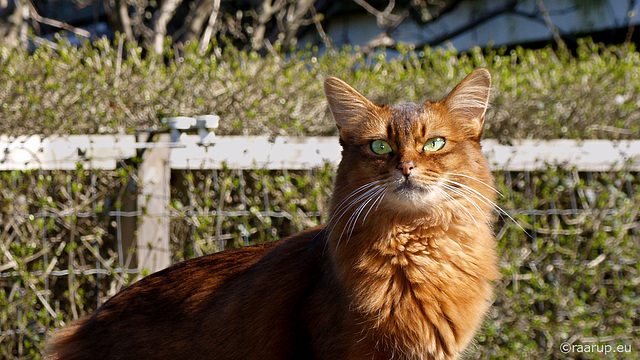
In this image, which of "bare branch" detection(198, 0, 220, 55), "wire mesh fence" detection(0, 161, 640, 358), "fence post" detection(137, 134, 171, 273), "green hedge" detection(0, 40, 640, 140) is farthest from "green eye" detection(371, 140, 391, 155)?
"bare branch" detection(198, 0, 220, 55)

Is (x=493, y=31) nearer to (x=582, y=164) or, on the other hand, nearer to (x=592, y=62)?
(x=592, y=62)

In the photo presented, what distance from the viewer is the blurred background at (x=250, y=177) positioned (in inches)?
145

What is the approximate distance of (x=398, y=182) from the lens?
2.38 m

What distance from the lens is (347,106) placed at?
8.90 feet

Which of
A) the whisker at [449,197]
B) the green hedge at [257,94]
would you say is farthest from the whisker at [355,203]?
the green hedge at [257,94]

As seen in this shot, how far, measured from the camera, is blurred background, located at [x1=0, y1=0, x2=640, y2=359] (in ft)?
12.1

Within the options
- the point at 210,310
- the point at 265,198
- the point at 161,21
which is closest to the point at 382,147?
the point at 210,310

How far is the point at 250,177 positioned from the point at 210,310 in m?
1.56

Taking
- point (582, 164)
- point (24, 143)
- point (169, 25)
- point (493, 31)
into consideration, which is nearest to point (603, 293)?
point (582, 164)

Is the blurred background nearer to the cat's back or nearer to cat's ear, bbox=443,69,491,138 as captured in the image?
the cat's back

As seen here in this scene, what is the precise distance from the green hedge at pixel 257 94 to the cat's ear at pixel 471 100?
66.1 inches

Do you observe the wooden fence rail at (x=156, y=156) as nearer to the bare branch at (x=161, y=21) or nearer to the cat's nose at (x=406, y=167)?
the cat's nose at (x=406, y=167)

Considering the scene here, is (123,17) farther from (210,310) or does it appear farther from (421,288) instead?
(421,288)

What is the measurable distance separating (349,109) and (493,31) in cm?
764
